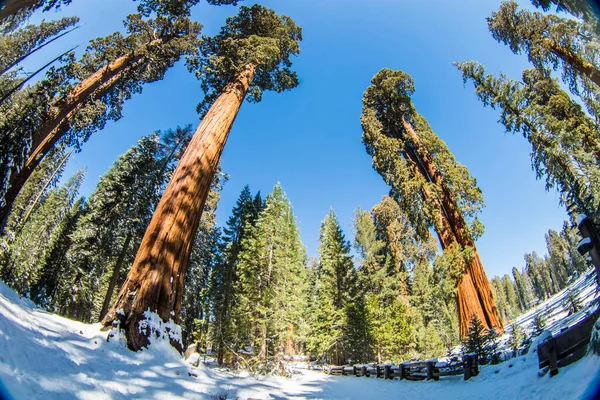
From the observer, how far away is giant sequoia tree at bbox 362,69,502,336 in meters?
11.2

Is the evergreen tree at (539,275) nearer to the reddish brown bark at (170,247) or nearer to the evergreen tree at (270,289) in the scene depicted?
the evergreen tree at (270,289)

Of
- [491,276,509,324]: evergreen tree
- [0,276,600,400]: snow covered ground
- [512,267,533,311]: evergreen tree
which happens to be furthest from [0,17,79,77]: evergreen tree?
[512,267,533,311]: evergreen tree

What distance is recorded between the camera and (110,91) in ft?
33.1

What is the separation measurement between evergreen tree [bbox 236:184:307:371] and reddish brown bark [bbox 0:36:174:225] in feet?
40.3

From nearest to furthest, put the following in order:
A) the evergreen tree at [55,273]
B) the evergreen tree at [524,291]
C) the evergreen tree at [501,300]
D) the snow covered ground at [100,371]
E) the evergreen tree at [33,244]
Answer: the snow covered ground at [100,371] → the evergreen tree at [55,273] → the evergreen tree at [33,244] → the evergreen tree at [501,300] → the evergreen tree at [524,291]

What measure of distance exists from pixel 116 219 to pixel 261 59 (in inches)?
541

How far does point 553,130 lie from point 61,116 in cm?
1643

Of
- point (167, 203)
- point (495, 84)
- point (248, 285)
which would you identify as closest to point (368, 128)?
point (495, 84)

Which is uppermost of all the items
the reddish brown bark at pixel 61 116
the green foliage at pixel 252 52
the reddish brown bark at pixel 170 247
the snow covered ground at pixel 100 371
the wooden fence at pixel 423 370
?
the green foliage at pixel 252 52

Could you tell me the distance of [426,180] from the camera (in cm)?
1432

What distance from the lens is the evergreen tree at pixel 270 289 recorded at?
14992 millimetres

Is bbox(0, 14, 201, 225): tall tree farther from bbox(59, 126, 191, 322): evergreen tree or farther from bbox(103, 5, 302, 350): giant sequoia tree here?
bbox(59, 126, 191, 322): evergreen tree

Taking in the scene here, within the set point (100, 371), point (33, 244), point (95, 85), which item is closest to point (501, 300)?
point (100, 371)

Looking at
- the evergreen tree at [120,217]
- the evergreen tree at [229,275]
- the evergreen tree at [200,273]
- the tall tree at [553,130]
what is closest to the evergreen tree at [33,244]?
the evergreen tree at [120,217]
